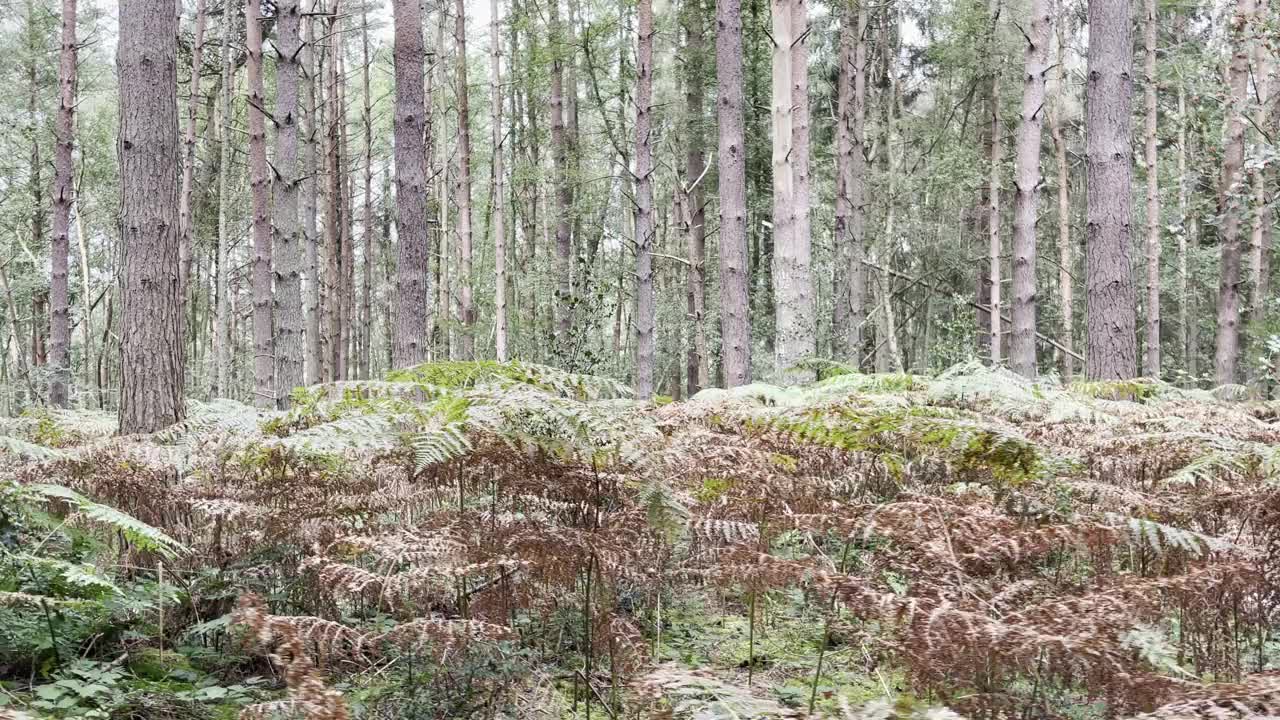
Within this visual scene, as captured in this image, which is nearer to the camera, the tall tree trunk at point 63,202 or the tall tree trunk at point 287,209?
the tall tree trunk at point 287,209

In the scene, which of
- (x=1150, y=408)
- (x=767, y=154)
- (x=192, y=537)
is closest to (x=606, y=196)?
(x=767, y=154)

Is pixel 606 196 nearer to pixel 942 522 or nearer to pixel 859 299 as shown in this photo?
pixel 859 299

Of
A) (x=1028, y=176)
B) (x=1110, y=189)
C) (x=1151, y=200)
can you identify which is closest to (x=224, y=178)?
(x=1028, y=176)

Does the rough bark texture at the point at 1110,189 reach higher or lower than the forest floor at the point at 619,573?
higher

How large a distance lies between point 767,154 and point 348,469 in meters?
17.8

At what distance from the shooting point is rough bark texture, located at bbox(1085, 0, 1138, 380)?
8102 mm

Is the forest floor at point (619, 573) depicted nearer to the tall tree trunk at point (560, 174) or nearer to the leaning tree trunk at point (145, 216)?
the leaning tree trunk at point (145, 216)

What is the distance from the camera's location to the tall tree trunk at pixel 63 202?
45.6ft

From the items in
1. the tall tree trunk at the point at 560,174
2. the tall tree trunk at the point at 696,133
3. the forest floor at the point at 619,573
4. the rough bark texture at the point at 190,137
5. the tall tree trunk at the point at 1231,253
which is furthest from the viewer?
the tall tree trunk at the point at 696,133

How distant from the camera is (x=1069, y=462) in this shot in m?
2.98

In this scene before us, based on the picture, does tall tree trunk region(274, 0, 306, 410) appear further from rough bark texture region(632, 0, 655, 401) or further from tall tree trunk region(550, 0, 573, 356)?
rough bark texture region(632, 0, 655, 401)

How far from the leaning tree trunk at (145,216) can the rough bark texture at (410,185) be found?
2.39 metres

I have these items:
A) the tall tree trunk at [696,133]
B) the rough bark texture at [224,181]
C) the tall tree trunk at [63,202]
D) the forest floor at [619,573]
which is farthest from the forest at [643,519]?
the tall tree trunk at [696,133]

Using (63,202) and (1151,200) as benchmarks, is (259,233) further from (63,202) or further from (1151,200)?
(1151,200)
